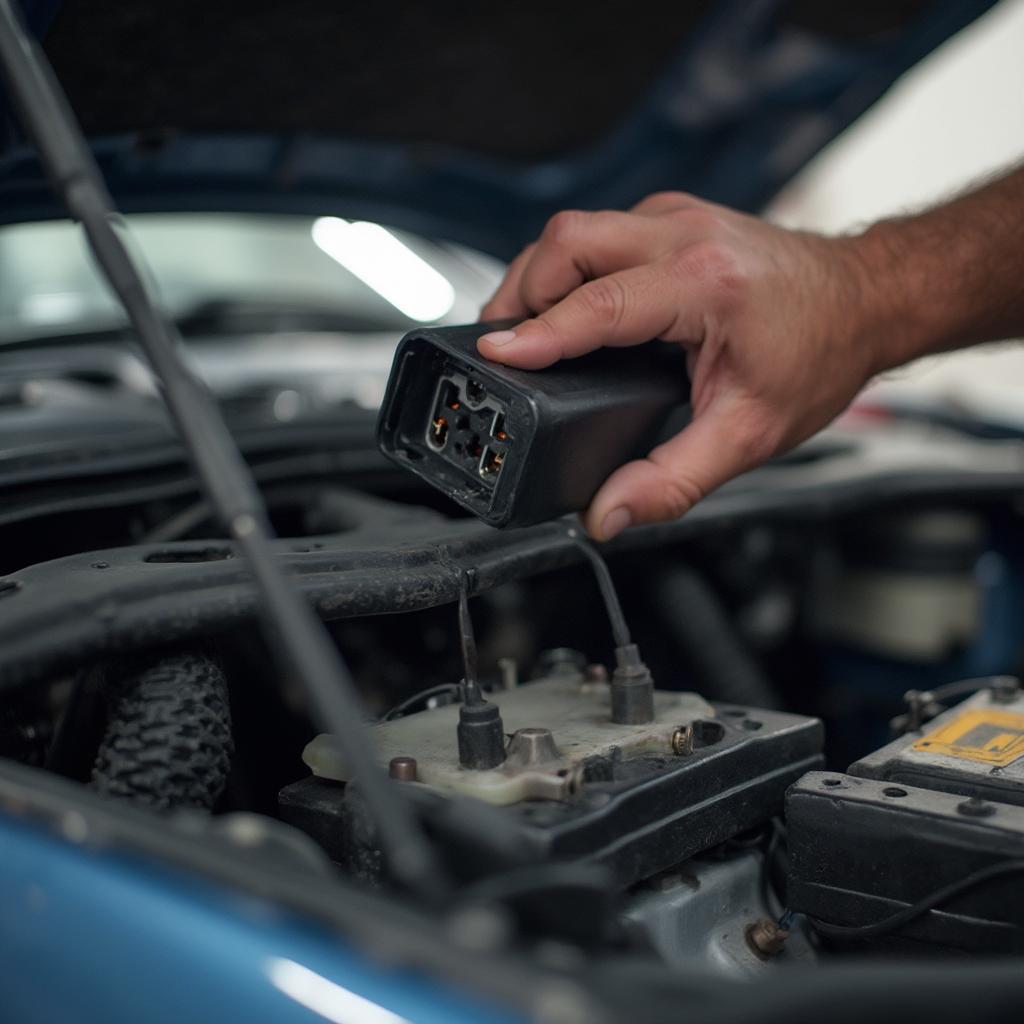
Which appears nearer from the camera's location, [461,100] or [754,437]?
[754,437]

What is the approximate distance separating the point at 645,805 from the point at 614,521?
1.06 ft

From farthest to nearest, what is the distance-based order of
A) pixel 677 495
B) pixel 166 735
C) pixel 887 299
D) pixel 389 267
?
pixel 389 267, pixel 887 299, pixel 677 495, pixel 166 735

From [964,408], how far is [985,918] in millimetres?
1764

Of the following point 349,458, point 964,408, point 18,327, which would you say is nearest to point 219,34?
point 349,458

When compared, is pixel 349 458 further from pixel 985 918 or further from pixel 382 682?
pixel 985 918

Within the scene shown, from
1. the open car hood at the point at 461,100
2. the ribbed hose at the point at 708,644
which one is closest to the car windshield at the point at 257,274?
the open car hood at the point at 461,100

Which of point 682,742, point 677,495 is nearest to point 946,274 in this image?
point 677,495

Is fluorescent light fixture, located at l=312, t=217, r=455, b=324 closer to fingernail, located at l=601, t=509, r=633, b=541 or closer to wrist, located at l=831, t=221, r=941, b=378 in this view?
wrist, located at l=831, t=221, r=941, b=378

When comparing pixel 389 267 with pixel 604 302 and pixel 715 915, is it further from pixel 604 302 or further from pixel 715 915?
pixel 715 915

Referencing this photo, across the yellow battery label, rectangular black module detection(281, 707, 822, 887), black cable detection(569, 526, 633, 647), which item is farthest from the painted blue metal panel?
the yellow battery label

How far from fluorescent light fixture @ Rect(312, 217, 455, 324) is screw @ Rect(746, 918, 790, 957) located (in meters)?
1.55

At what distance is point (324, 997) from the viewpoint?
50 centimetres

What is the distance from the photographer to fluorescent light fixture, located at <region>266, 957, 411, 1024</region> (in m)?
0.49

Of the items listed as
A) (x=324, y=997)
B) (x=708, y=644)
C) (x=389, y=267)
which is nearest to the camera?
(x=324, y=997)
